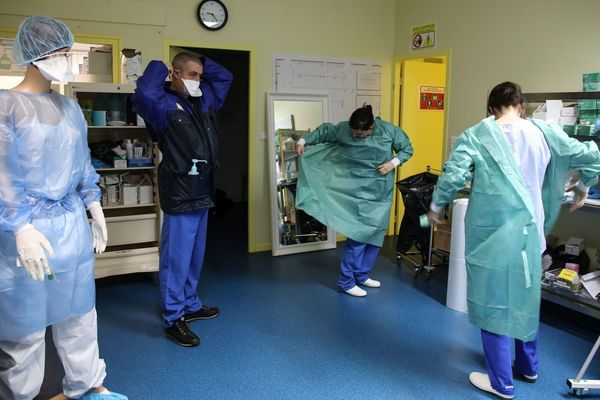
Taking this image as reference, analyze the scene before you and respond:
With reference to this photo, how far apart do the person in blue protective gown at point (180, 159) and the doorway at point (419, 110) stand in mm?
2764

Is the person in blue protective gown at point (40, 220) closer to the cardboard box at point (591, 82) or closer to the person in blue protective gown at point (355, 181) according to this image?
the person in blue protective gown at point (355, 181)

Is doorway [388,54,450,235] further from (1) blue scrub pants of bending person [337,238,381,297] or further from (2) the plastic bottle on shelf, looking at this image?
(2) the plastic bottle on shelf

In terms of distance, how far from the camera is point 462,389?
2.41 meters

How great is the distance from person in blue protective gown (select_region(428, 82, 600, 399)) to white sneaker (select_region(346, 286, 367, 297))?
136 centimetres

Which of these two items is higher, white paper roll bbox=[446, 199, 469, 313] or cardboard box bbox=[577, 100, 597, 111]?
cardboard box bbox=[577, 100, 597, 111]

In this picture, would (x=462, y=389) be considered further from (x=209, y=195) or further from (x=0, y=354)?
(x=0, y=354)

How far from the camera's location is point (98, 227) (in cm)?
224

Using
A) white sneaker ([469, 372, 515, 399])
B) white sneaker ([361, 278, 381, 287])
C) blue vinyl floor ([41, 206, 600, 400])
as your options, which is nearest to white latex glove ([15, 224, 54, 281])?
blue vinyl floor ([41, 206, 600, 400])

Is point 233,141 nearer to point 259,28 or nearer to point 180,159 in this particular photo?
point 259,28

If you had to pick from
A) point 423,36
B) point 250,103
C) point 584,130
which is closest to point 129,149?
point 250,103

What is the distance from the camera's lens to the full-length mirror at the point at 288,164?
15.2ft

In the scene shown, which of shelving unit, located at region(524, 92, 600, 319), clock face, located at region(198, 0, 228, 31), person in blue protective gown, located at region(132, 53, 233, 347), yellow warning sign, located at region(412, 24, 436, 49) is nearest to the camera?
person in blue protective gown, located at region(132, 53, 233, 347)

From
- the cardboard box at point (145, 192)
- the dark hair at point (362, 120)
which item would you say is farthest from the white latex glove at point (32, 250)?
the dark hair at point (362, 120)

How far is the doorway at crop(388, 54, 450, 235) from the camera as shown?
5.18 m
